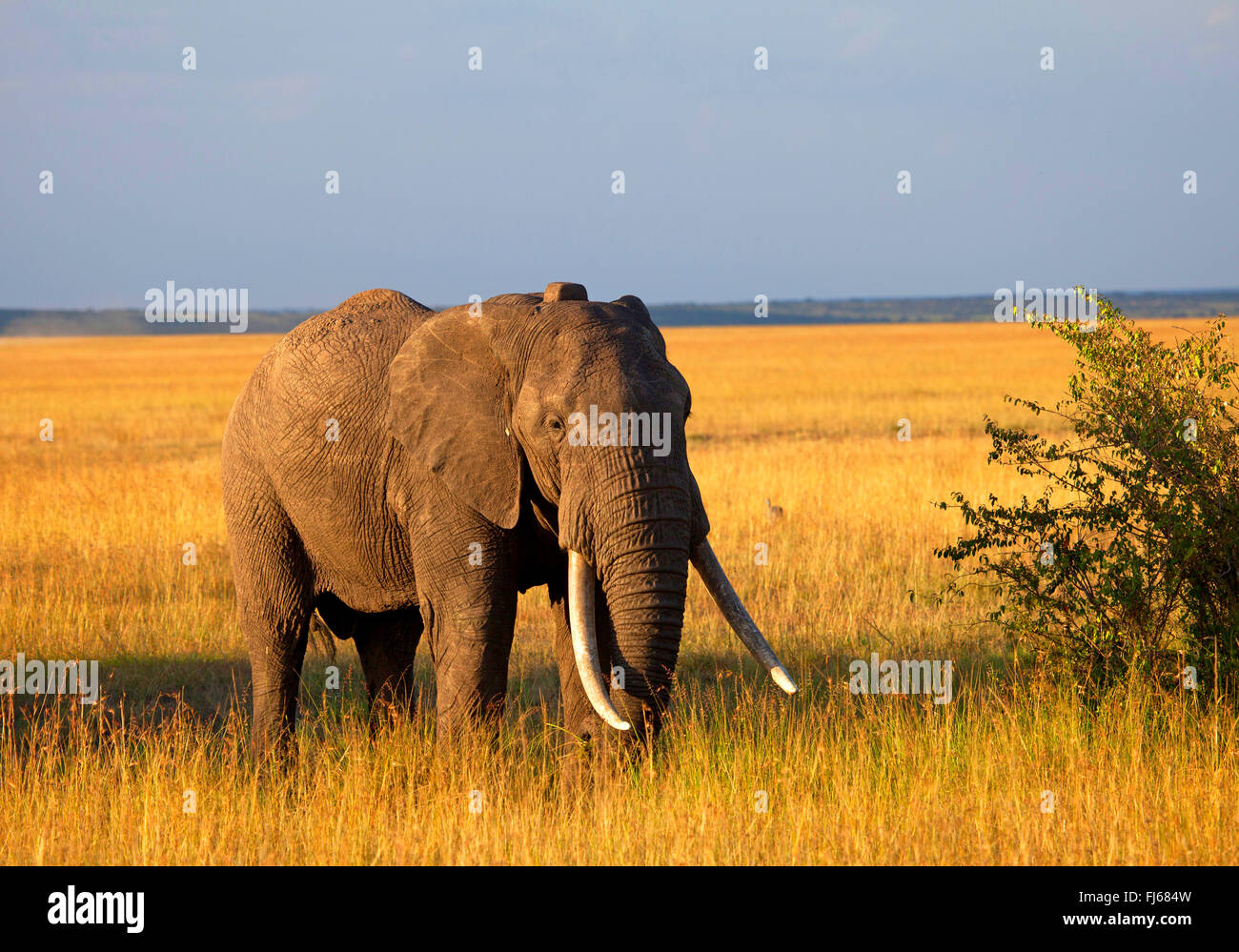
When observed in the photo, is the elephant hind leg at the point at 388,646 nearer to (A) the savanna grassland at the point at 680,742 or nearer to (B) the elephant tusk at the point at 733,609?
(A) the savanna grassland at the point at 680,742

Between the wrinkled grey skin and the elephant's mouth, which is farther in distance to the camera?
the wrinkled grey skin

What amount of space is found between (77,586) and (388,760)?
6.48 metres

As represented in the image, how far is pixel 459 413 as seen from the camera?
21.2 ft

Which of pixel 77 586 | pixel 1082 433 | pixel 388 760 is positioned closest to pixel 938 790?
pixel 388 760

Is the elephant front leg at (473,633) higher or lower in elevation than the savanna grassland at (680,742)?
higher

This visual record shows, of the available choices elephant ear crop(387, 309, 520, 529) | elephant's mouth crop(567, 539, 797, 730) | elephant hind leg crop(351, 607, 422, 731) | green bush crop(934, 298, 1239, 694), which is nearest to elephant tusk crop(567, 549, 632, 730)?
elephant's mouth crop(567, 539, 797, 730)

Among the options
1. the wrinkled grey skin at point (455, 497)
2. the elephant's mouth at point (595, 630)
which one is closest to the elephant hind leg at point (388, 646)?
the wrinkled grey skin at point (455, 497)

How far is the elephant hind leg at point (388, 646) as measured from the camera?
26.4ft

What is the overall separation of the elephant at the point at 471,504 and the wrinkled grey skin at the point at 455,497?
0.04 feet

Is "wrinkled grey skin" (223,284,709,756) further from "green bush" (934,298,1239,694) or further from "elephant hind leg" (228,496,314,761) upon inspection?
"green bush" (934,298,1239,694)

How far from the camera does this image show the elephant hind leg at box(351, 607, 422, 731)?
8.05m

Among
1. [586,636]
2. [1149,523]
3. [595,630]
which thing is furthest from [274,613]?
[1149,523]

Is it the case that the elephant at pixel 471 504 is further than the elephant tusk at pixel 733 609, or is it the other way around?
the elephant tusk at pixel 733 609

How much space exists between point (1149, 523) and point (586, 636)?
13.2ft
